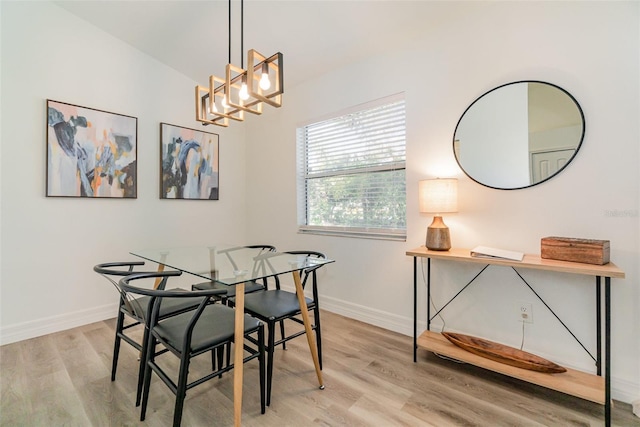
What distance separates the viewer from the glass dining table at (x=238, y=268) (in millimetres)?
1385

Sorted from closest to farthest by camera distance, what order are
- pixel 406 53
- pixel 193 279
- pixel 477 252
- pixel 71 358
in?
1. pixel 477 252
2. pixel 71 358
3. pixel 406 53
4. pixel 193 279

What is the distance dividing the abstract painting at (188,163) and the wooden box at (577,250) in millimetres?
3330

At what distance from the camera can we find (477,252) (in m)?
1.81

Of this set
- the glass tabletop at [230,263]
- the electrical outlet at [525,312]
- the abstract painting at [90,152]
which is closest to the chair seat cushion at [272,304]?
the glass tabletop at [230,263]

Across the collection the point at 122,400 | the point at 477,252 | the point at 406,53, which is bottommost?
the point at 122,400

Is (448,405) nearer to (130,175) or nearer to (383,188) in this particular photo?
(383,188)

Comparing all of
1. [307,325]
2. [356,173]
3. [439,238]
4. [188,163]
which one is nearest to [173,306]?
[307,325]

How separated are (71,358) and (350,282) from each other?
2272 mm

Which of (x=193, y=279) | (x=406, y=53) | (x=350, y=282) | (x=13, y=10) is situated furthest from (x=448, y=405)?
(x=13, y=10)

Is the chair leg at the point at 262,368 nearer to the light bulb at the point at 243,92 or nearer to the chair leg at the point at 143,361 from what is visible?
the chair leg at the point at 143,361

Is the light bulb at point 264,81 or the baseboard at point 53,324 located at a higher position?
the light bulb at point 264,81

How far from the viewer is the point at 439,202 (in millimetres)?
1989

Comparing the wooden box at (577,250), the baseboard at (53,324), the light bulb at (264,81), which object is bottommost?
the baseboard at (53,324)

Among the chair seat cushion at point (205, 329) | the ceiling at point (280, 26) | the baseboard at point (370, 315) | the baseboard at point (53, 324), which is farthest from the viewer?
the baseboard at point (370, 315)
